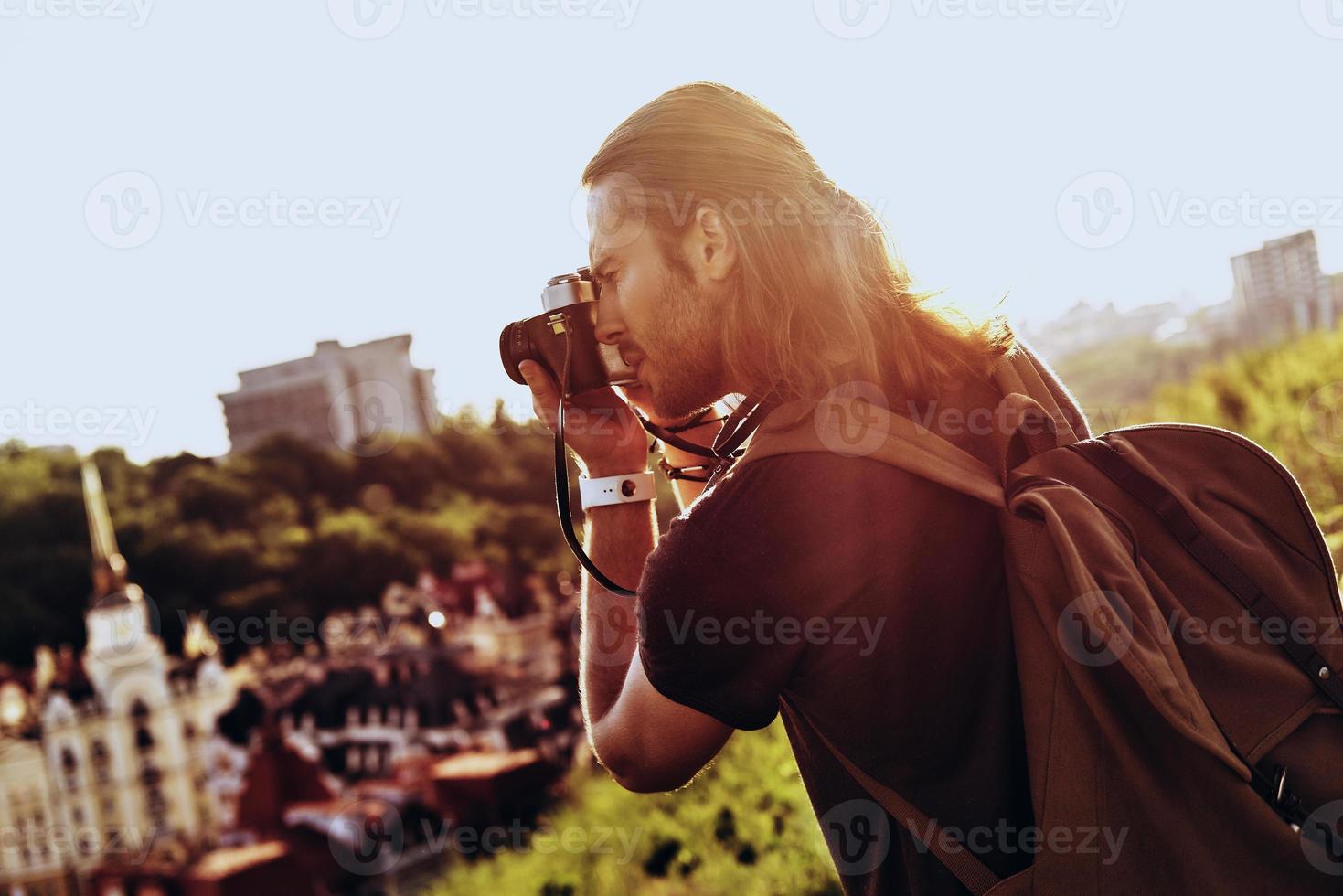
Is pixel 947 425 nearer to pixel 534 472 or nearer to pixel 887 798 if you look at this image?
pixel 887 798

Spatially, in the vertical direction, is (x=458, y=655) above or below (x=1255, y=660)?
below

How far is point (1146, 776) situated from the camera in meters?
1.20

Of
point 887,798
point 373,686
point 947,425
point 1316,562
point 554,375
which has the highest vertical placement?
point 554,375

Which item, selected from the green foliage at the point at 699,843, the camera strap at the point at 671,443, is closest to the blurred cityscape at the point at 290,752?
the green foliage at the point at 699,843

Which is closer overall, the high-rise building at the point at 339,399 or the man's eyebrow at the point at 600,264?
the man's eyebrow at the point at 600,264

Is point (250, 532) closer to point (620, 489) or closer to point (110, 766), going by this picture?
point (110, 766)

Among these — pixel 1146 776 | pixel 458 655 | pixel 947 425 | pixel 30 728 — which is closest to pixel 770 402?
pixel 947 425

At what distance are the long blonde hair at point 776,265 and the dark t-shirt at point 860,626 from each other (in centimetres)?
20

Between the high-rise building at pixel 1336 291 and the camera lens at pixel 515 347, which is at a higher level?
the high-rise building at pixel 1336 291

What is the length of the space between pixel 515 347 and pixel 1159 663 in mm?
999

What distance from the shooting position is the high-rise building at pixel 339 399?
9.17 meters

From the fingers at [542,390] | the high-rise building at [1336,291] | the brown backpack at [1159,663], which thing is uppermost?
the high-rise building at [1336,291]

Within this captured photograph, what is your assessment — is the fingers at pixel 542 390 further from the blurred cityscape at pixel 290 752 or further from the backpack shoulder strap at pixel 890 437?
the blurred cityscape at pixel 290 752

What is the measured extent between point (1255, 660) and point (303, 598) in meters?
10.9
